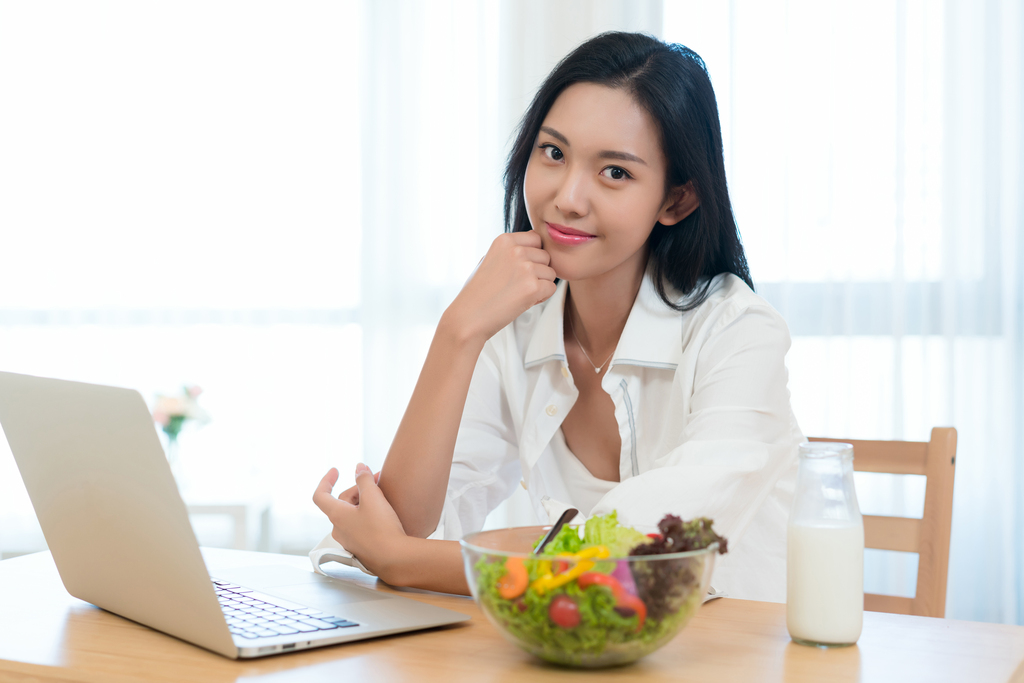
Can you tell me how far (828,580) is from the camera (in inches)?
26.5

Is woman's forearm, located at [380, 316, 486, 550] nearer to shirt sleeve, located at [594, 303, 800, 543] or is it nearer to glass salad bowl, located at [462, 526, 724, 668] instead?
shirt sleeve, located at [594, 303, 800, 543]

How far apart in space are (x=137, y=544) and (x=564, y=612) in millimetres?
336

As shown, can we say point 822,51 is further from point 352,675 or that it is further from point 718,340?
point 352,675

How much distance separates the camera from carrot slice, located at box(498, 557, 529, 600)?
0.57m

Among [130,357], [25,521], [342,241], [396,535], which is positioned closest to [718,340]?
[396,535]

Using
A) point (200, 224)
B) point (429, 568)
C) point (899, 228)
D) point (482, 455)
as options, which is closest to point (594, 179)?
point (482, 455)

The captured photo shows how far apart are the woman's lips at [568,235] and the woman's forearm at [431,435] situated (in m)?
0.18

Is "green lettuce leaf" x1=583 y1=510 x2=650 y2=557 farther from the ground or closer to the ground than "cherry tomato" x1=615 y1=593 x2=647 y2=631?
farther from the ground

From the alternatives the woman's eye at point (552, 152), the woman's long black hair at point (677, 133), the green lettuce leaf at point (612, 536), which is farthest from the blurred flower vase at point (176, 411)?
the green lettuce leaf at point (612, 536)

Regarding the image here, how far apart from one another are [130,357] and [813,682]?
2.86 metres

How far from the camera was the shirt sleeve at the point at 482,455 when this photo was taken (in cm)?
126

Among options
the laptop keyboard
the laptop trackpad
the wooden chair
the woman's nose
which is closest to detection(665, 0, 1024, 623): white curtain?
the wooden chair

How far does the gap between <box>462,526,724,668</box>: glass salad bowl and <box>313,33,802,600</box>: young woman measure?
0.32 m

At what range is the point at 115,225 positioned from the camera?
3.04 m
